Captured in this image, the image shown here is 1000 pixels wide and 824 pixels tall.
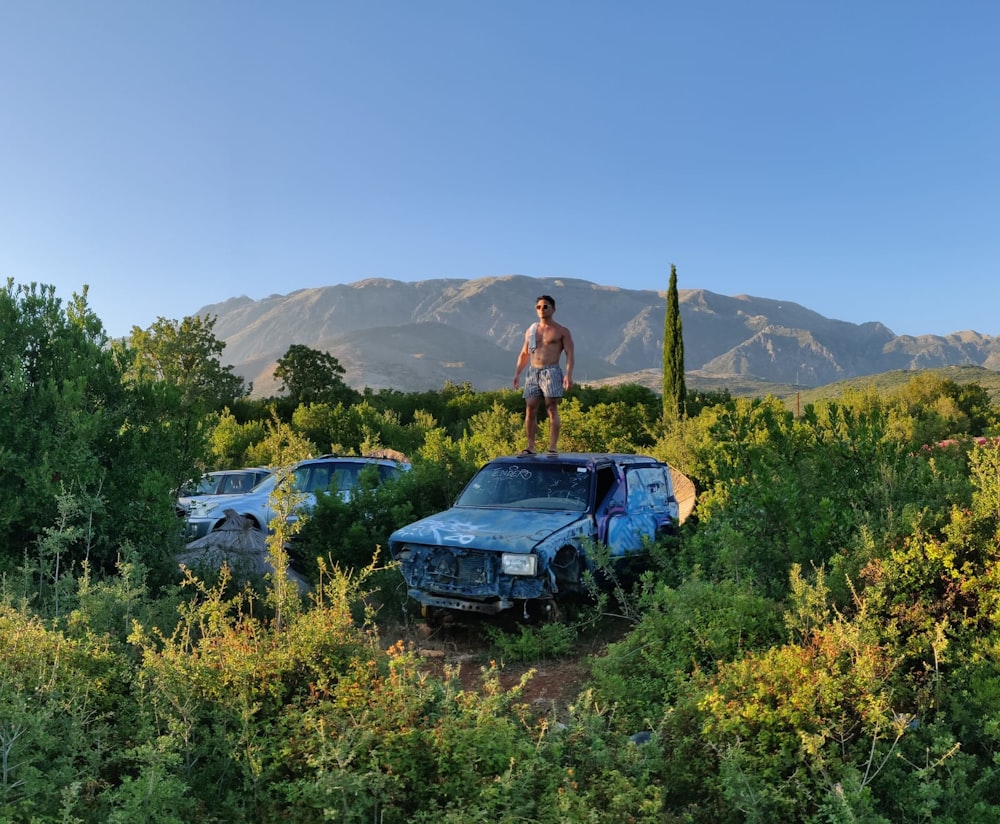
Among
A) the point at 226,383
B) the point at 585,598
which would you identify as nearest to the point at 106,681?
the point at 585,598

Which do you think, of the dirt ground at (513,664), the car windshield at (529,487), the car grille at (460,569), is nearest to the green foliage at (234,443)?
the car windshield at (529,487)

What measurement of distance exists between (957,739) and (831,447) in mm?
3793

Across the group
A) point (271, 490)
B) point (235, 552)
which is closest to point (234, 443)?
point (271, 490)

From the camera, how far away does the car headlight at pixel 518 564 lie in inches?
252

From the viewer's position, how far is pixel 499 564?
6.54 metres

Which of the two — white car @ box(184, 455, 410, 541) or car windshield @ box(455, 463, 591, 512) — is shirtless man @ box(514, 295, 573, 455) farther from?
white car @ box(184, 455, 410, 541)

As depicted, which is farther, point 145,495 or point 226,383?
point 226,383

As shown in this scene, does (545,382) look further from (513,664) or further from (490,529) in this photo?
(513,664)

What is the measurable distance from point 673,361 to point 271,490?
2053 cm

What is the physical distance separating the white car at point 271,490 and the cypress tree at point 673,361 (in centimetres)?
1309

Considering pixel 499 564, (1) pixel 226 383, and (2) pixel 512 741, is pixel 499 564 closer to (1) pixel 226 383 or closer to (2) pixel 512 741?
(2) pixel 512 741

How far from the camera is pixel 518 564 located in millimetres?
6418

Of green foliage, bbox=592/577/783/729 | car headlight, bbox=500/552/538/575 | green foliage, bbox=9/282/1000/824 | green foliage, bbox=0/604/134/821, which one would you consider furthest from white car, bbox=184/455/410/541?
green foliage, bbox=0/604/134/821

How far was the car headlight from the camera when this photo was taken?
21.0 ft
